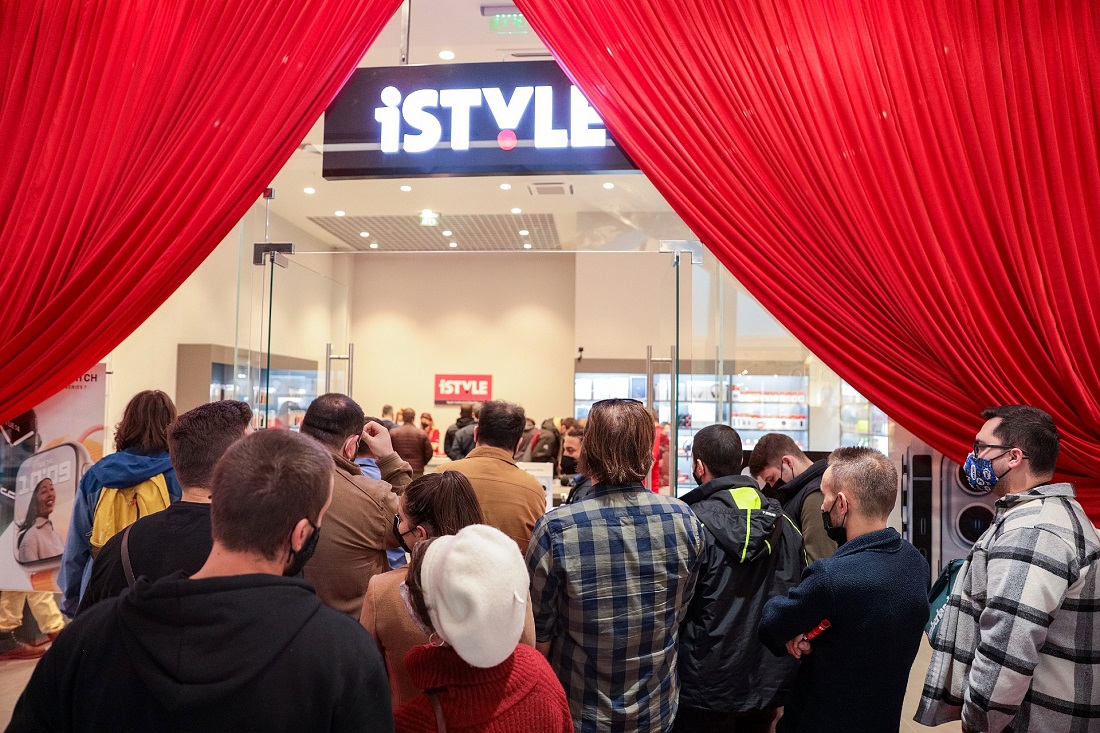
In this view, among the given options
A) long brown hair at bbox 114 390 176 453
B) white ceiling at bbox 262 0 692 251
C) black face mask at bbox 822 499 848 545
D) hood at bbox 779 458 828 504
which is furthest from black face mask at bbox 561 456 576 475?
black face mask at bbox 822 499 848 545

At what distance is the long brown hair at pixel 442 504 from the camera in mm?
1749

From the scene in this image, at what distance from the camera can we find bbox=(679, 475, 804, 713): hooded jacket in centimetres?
240

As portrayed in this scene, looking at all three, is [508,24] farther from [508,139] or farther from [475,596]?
[475,596]

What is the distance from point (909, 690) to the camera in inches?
144

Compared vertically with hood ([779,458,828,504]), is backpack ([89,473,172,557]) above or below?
below

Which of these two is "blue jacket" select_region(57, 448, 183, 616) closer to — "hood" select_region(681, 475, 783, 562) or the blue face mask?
"hood" select_region(681, 475, 783, 562)

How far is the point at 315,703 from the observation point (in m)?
1.13

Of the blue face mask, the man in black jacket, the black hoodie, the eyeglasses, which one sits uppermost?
the eyeglasses

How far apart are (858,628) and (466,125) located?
8.06 feet

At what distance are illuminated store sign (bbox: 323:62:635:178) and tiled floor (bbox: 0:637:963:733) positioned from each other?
252 cm

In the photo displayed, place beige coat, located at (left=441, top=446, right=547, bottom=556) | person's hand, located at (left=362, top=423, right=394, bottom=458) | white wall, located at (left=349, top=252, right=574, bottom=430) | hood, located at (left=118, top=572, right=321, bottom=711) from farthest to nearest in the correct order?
white wall, located at (left=349, top=252, right=574, bottom=430) < person's hand, located at (left=362, top=423, right=394, bottom=458) < beige coat, located at (left=441, top=446, right=547, bottom=556) < hood, located at (left=118, top=572, right=321, bottom=711)

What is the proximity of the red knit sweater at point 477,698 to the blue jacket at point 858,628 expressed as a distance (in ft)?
2.85

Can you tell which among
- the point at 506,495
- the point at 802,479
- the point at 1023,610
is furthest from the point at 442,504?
the point at 802,479

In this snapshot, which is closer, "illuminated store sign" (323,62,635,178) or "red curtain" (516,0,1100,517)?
"red curtain" (516,0,1100,517)
